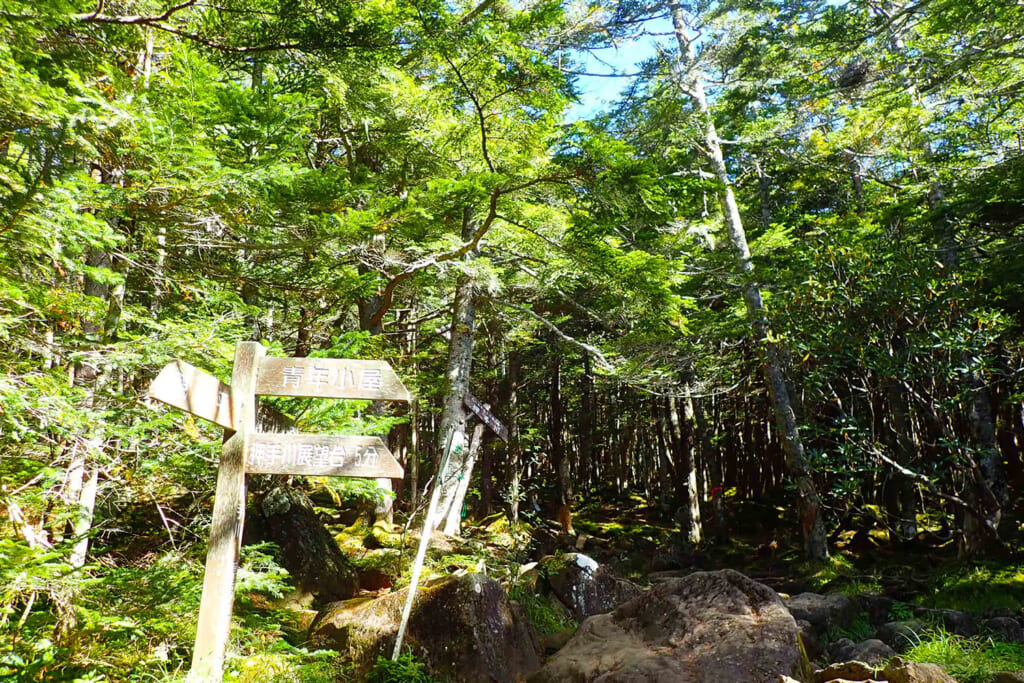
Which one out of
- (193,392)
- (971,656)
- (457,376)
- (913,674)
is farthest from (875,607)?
(193,392)

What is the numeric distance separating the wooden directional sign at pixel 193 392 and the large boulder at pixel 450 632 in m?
2.72

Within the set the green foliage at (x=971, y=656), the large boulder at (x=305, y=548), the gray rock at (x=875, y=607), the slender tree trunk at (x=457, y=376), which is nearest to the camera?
the green foliage at (x=971, y=656)

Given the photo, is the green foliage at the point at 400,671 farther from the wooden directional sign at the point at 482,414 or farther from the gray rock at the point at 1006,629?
the gray rock at the point at 1006,629

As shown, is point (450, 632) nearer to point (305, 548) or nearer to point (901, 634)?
point (305, 548)

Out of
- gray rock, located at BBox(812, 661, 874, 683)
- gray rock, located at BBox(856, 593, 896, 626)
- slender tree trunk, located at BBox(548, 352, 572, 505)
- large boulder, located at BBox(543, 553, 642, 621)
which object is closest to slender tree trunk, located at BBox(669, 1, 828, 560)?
gray rock, located at BBox(856, 593, 896, 626)

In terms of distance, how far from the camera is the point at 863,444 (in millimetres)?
8641

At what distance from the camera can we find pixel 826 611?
683cm

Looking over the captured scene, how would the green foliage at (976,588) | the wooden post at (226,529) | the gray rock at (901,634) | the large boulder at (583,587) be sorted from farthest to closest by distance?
1. the large boulder at (583,587)
2. the green foliage at (976,588)
3. the gray rock at (901,634)
4. the wooden post at (226,529)

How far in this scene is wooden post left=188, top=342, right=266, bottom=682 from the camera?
9.98ft

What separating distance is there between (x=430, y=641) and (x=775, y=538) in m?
11.4

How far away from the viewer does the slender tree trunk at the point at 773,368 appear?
36.0ft

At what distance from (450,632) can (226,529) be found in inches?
97.1

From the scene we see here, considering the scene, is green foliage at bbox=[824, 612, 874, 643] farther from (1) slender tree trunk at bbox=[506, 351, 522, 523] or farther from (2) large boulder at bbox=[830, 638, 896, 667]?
(1) slender tree trunk at bbox=[506, 351, 522, 523]

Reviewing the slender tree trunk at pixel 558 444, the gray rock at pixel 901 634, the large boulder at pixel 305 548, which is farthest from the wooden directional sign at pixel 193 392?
the slender tree trunk at pixel 558 444
